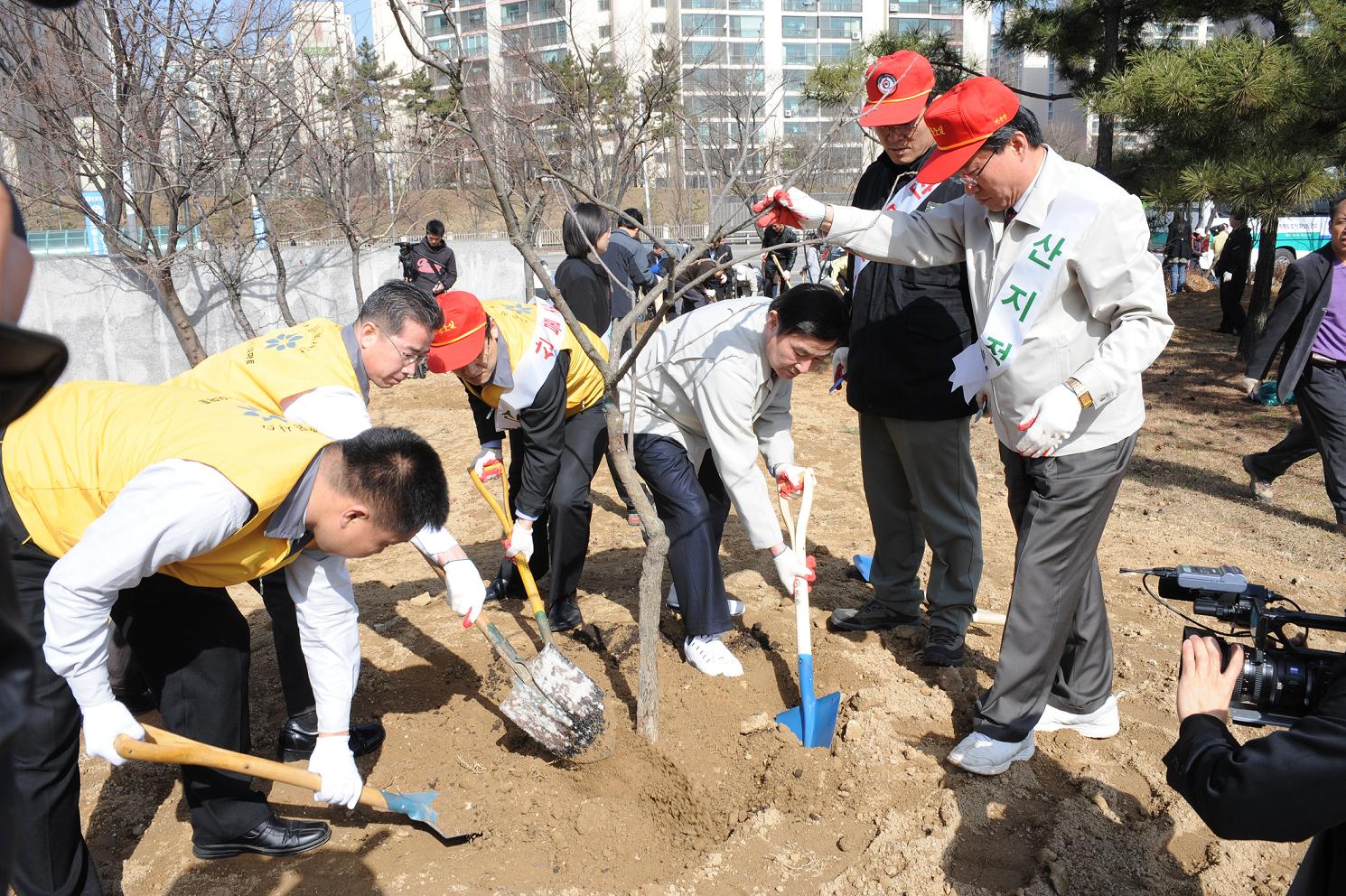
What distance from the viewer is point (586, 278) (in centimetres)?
570

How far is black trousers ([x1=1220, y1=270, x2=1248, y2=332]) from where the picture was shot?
11875mm

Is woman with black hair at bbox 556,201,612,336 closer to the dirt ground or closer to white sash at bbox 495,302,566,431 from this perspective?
white sash at bbox 495,302,566,431

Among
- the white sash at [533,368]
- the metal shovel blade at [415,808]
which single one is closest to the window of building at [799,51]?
the white sash at [533,368]

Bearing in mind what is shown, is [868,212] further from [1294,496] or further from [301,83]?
[301,83]

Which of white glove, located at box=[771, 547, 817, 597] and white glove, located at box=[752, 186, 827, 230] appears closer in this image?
white glove, located at box=[752, 186, 827, 230]

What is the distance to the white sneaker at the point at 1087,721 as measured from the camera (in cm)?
309

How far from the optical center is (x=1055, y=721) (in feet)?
10.2

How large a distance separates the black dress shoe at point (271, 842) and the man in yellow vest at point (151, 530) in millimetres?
266

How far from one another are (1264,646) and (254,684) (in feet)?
11.4

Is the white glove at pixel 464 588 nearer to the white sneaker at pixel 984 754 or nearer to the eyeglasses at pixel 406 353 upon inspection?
the eyeglasses at pixel 406 353

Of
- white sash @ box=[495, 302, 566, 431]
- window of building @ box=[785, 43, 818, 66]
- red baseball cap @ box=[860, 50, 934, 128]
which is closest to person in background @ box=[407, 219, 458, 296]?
white sash @ box=[495, 302, 566, 431]

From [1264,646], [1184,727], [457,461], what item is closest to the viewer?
[1184,727]

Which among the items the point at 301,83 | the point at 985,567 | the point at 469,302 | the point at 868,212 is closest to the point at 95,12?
the point at 301,83

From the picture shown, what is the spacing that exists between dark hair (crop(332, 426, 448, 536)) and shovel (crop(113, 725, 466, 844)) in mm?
716
